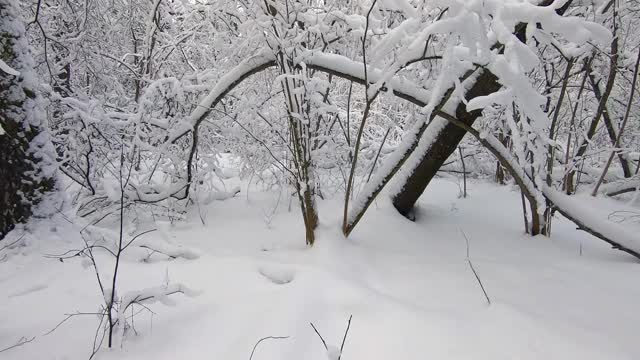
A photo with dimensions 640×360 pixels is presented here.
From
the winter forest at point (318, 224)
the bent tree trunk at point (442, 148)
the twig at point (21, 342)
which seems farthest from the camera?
the bent tree trunk at point (442, 148)

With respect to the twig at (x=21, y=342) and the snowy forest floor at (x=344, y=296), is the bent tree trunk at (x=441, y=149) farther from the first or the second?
the twig at (x=21, y=342)

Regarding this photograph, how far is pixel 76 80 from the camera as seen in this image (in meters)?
6.67

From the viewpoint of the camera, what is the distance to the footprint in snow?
2.28m

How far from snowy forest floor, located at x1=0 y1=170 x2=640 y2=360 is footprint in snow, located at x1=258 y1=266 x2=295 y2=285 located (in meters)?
0.01

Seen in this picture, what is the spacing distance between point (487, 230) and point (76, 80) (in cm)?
703

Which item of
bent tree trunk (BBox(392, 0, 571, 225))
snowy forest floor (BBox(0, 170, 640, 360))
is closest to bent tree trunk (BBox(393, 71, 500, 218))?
bent tree trunk (BBox(392, 0, 571, 225))

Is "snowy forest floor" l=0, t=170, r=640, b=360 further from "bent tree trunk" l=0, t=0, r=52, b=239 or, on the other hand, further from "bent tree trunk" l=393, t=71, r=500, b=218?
"bent tree trunk" l=393, t=71, r=500, b=218

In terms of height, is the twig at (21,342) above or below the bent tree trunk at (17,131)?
below

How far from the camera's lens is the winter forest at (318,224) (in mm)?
1542

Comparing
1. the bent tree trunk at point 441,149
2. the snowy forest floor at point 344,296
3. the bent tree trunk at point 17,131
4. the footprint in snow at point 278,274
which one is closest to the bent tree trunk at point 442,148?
the bent tree trunk at point 441,149

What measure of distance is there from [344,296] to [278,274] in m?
0.52

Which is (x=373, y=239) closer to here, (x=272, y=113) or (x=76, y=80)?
(x=272, y=113)

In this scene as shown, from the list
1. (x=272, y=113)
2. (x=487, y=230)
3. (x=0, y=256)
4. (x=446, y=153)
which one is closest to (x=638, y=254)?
(x=487, y=230)

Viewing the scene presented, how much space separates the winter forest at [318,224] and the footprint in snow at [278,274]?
1 centimetres
